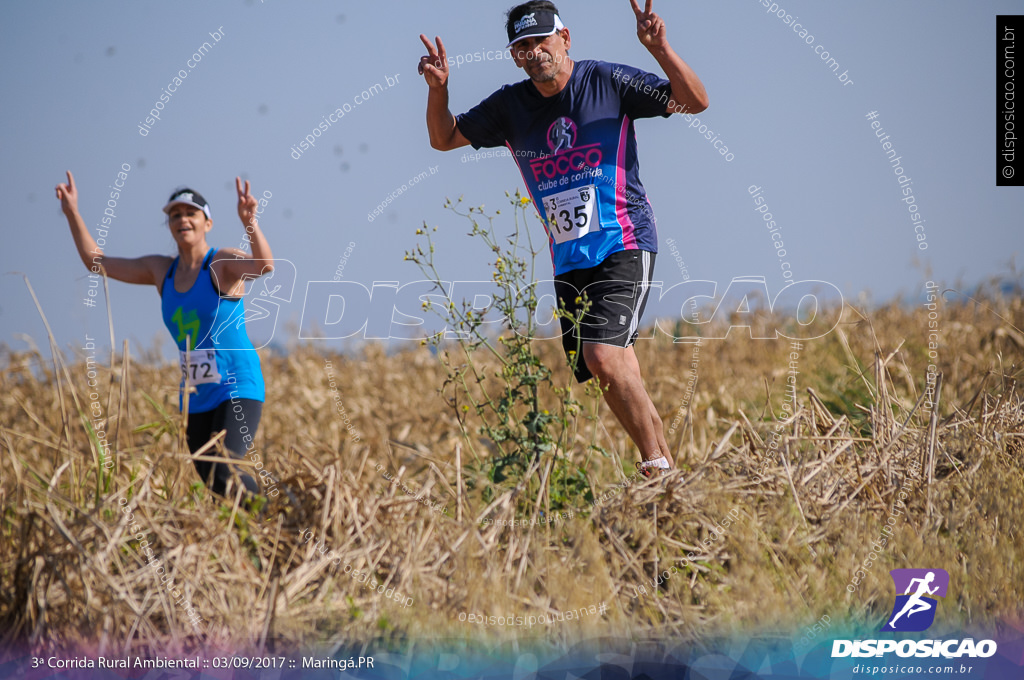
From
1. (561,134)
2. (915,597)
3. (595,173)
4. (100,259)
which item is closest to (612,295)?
(595,173)

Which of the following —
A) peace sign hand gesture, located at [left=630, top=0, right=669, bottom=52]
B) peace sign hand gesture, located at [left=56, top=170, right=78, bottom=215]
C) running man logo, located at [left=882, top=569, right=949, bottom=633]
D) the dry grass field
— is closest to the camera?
the dry grass field

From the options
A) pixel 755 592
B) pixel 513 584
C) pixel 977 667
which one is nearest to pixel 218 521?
pixel 513 584

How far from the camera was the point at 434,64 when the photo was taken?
4.44 metres

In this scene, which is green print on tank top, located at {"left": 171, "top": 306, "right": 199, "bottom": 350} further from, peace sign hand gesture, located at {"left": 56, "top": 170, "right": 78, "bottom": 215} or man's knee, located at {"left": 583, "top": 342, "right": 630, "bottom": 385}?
man's knee, located at {"left": 583, "top": 342, "right": 630, "bottom": 385}

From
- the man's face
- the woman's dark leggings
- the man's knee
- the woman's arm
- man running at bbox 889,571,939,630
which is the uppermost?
the man's face

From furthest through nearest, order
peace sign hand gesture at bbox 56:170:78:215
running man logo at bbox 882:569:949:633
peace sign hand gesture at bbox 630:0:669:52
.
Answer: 1. peace sign hand gesture at bbox 56:170:78:215
2. peace sign hand gesture at bbox 630:0:669:52
3. running man logo at bbox 882:569:949:633

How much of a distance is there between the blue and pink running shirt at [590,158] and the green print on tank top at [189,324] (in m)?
1.99

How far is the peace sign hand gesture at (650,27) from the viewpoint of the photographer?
4.19 meters

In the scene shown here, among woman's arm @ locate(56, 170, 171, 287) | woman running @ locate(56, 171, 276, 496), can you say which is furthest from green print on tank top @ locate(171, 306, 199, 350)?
woman's arm @ locate(56, 170, 171, 287)

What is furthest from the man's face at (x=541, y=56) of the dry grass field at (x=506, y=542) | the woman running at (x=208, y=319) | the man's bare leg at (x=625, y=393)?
the dry grass field at (x=506, y=542)

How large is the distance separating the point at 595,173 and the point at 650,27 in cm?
76

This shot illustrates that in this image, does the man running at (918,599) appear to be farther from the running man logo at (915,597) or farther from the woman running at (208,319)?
the woman running at (208,319)

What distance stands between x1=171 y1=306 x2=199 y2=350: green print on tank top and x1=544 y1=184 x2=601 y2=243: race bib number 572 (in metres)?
2.03

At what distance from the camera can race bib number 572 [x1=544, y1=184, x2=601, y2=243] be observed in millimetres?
4461
